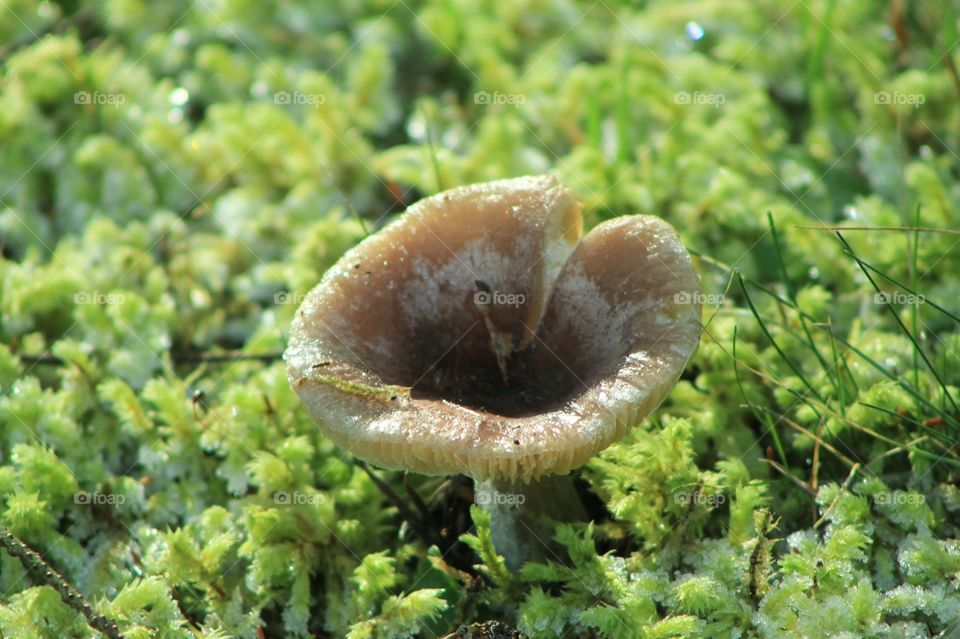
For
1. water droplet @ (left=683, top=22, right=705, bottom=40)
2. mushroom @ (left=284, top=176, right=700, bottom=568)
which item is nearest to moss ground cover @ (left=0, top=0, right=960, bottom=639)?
water droplet @ (left=683, top=22, right=705, bottom=40)

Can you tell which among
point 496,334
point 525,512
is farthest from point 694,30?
point 525,512

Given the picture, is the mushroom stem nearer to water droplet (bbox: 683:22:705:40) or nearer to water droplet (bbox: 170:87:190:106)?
water droplet (bbox: 683:22:705:40)

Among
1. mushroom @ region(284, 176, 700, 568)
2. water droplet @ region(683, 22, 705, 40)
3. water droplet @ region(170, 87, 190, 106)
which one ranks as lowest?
mushroom @ region(284, 176, 700, 568)

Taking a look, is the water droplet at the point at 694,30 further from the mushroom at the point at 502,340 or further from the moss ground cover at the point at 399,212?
the mushroom at the point at 502,340

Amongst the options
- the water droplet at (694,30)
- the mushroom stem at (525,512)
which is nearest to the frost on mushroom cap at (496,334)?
the mushroom stem at (525,512)

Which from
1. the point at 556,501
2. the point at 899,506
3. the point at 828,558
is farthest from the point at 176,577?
the point at 899,506
